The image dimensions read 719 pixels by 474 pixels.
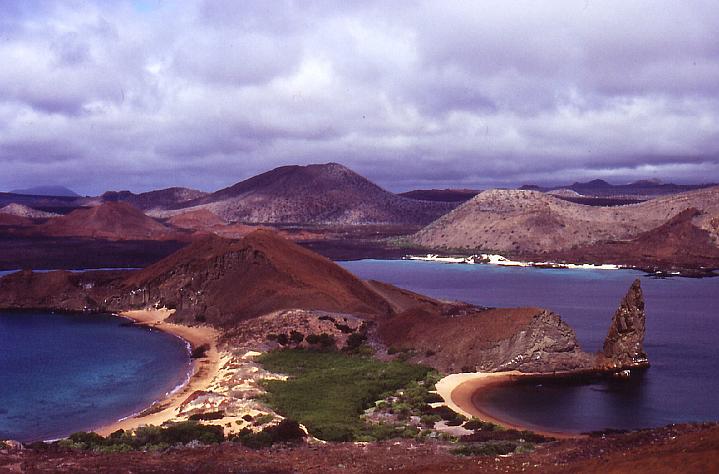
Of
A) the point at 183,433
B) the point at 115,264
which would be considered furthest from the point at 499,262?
the point at 183,433

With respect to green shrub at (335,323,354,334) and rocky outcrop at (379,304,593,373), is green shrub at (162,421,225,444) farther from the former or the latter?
green shrub at (335,323,354,334)

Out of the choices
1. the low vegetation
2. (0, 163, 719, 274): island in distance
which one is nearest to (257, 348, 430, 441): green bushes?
the low vegetation

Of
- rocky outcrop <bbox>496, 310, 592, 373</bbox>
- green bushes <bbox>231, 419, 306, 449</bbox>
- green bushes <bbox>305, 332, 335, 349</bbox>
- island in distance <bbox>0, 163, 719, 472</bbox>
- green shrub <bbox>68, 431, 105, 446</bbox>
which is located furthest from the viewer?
green bushes <bbox>305, 332, 335, 349</bbox>

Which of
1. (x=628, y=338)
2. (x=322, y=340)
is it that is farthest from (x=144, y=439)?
(x=628, y=338)

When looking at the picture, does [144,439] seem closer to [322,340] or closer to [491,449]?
[491,449]

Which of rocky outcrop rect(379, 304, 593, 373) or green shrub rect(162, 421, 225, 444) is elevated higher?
rocky outcrop rect(379, 304, 593, 373)

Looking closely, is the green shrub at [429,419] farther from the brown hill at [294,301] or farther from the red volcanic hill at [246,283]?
the red volcanic hill at [246,283]
